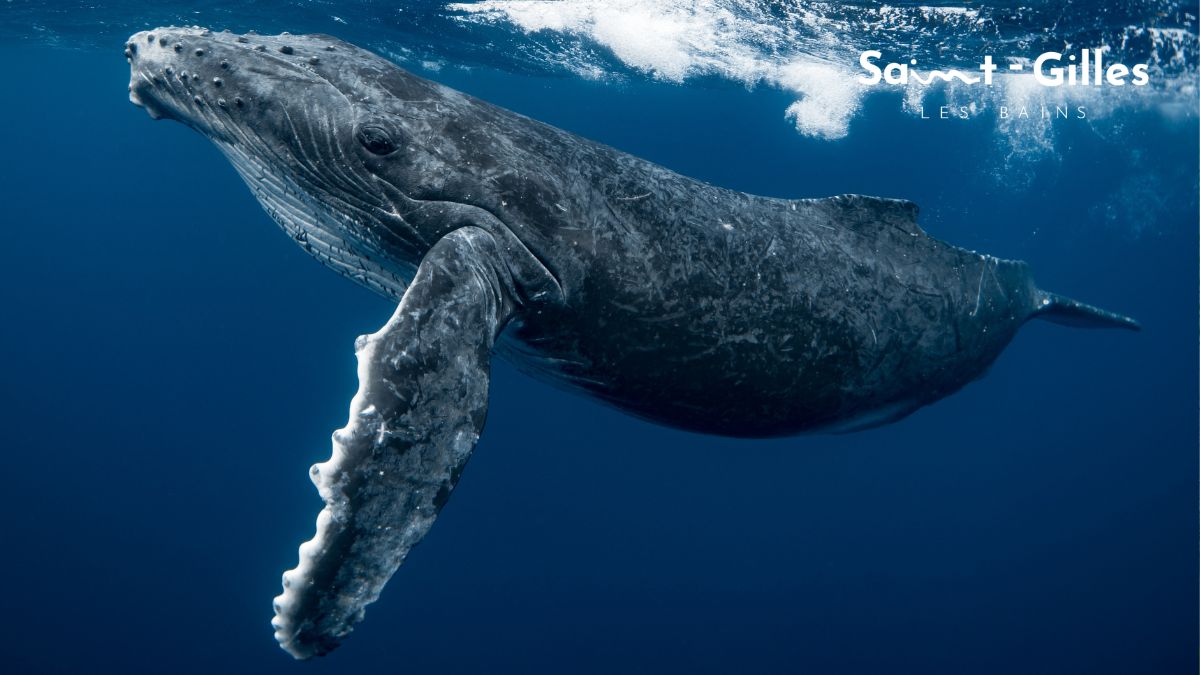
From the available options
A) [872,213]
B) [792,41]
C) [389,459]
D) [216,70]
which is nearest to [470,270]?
[389,459]

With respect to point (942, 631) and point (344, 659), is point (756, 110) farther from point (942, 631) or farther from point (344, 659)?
point (344, 659)

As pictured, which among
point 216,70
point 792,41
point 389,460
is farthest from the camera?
point 792,41

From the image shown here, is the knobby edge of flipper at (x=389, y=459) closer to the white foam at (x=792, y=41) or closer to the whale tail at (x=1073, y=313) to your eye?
the whale tail at (x=1073, y=313)

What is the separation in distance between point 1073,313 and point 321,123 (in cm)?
1016

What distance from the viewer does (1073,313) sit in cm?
966

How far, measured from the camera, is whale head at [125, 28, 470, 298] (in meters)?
4.69

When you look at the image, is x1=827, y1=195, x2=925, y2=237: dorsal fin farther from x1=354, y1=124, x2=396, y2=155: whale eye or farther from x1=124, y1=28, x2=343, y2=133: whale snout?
x1=124, y1=28, x2=343, y2=133: whale snout

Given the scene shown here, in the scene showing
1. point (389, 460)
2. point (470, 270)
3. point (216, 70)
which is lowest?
point (389, 460)

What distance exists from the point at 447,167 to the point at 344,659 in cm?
2290

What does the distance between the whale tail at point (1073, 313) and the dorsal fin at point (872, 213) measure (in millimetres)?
3439

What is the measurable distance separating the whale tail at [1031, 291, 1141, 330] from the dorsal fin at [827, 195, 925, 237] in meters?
3.44

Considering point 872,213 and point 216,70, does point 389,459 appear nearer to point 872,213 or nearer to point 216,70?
point 216,70

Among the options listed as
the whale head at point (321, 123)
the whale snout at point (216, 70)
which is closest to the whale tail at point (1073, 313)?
the whale head at point (321, 123)

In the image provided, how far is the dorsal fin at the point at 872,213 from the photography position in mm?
6754
